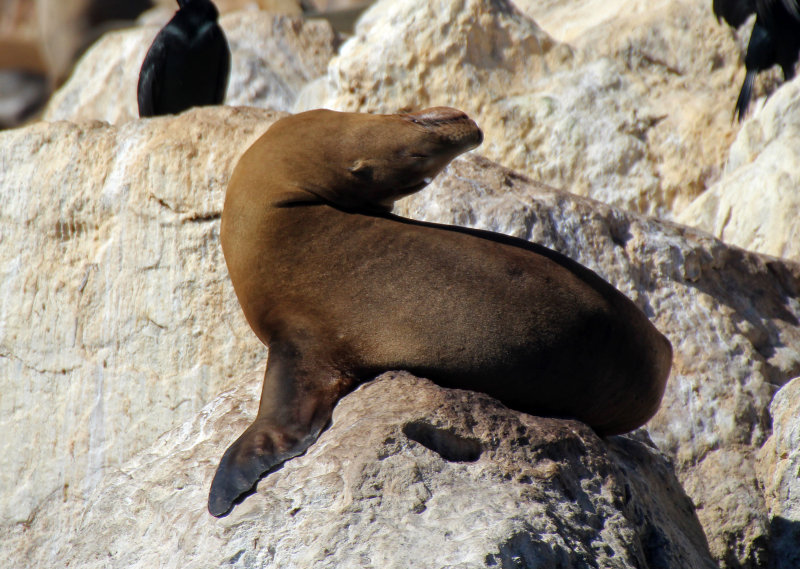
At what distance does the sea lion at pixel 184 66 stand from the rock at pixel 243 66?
68.1 inches

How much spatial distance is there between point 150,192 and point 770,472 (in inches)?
109

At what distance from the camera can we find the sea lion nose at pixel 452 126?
10.5 ft

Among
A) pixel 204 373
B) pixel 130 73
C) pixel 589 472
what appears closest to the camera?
pixel 589 472

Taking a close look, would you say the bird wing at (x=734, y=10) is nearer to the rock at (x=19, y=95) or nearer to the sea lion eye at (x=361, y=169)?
the sea lion eye at (x=361, y=169)

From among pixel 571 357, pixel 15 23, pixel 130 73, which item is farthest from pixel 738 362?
pixel 15 23

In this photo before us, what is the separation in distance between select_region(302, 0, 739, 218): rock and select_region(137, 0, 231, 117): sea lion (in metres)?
1.02

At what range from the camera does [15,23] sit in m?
21.4

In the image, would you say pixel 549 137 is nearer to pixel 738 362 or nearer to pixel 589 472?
pixel 738 362

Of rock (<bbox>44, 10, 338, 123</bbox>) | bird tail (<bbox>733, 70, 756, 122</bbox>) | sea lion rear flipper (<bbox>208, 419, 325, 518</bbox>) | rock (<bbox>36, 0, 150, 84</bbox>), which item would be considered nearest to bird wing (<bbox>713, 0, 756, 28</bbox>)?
bird tail (<bbox>733, 70, 756, 122</bbox>)

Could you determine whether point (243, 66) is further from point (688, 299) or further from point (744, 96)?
point (688, 299)

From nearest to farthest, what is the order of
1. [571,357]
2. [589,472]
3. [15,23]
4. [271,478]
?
[271,478]
[589,472]
[571,357]
[15,23]

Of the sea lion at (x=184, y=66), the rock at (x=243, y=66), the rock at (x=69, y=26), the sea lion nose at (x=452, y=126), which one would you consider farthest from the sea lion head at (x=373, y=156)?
the rock at (x=69, y=26)

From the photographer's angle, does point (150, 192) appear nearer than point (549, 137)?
Yes

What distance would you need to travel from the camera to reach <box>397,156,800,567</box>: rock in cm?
405
